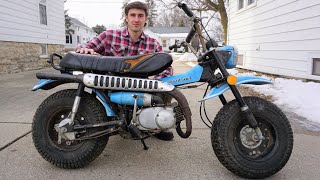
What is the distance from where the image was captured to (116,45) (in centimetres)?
306

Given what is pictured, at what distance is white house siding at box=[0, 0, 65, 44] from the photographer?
859 centimetres

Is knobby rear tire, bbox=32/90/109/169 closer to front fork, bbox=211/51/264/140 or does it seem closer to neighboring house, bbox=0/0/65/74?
front fork, bbox=211/51/264/140

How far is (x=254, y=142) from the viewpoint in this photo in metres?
2.34

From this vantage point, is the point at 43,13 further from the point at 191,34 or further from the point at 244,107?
the point at 244,107

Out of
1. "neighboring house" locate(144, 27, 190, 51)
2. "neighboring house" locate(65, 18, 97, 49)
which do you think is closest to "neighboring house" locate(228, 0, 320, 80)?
"neighboring house" locate(65, 18, 97, 49)

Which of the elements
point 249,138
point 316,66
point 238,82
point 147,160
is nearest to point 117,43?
point 147,160

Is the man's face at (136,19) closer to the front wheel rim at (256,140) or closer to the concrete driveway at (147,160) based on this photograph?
the concrete driveway at (147,160)

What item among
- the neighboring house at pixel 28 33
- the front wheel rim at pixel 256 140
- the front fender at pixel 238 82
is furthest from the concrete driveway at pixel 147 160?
the neighboring house at pixel 28 33

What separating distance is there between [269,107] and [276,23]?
5472 mm

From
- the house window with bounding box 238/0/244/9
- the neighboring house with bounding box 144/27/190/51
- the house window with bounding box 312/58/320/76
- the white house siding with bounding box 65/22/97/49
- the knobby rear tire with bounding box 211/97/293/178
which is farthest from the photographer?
the neighboring house with bounding box 144/27/190/51

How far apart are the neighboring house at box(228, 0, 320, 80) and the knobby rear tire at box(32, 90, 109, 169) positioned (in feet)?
15.4

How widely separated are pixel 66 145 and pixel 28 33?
8941 mm

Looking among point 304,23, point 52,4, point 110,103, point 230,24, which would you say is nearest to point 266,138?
point 110,103

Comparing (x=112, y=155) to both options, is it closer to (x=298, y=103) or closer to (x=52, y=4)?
(x=298, y=103)
